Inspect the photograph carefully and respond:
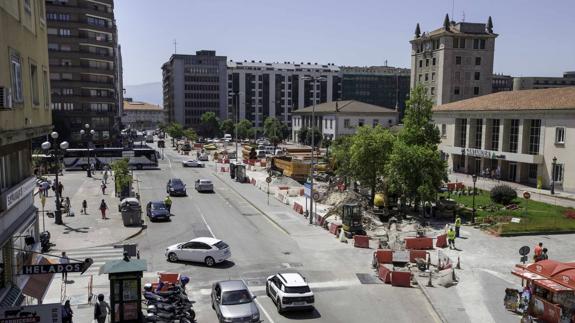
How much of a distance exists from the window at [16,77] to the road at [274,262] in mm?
10162

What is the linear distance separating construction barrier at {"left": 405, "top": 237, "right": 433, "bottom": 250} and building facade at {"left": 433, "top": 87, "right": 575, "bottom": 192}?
77.6 ft

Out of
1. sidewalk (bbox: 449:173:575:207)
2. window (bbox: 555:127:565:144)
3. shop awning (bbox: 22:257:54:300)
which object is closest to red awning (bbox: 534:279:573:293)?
shop awning (bbox: 22:257:54:300)

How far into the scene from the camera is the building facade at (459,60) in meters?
92.8

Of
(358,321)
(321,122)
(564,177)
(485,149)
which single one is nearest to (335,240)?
(358,321)

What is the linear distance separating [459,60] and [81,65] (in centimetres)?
6766

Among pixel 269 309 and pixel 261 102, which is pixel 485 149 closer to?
pixel 269 309

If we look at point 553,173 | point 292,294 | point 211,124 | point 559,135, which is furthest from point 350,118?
point 292,294

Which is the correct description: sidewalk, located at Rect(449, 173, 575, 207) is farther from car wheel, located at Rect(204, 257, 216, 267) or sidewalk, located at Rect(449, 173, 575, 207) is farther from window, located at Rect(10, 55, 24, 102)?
window, located at Rect(10, 55, 24, 102)

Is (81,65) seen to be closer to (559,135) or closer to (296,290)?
(559,135)

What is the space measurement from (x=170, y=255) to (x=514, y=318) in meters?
16.5

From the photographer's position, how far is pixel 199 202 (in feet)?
153

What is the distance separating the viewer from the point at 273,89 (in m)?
167

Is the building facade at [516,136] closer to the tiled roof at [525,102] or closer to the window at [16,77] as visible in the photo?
the tiled roof at [525,102]

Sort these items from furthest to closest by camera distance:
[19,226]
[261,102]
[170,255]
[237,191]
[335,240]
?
[261,102] → [237,191] → [335,240] → [170,255] → [19,226]
